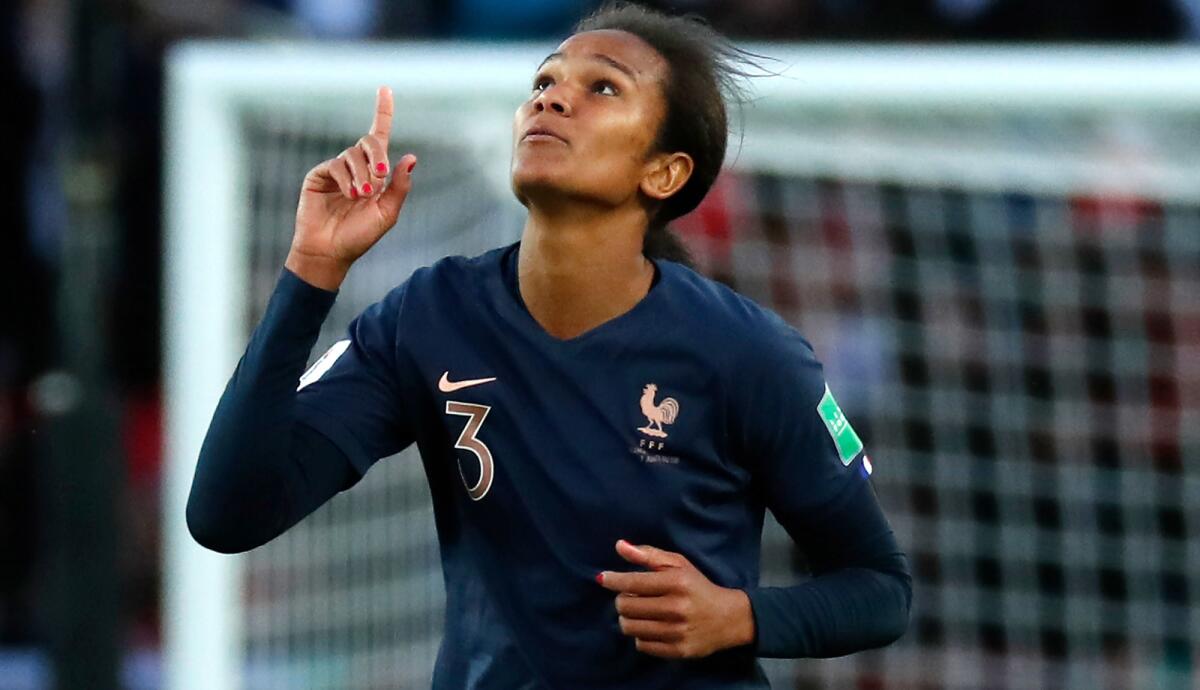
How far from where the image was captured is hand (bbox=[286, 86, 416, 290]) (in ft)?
7.77

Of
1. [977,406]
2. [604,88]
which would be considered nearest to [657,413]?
[604,88]

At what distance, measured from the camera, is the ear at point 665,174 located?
258cm

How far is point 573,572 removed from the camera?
7.88 ft

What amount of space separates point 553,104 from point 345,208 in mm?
Answer: 292

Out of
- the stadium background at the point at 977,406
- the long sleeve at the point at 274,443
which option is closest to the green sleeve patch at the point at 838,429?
the long sleeve at the point at 274,443

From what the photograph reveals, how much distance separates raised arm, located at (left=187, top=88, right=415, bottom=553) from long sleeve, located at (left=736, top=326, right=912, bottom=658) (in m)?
0.47

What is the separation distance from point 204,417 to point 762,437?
2355 millimetres

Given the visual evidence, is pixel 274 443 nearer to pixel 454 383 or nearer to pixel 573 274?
pixel 454 383

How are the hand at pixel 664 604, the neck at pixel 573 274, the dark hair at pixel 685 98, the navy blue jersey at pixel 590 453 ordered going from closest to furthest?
the hand at pixel 664 604, the navy blue jersey at pixel 590 453, the neck at pixel 573 274, the dark hair at pixel 685 98

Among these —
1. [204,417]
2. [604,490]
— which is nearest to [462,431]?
[604,490]

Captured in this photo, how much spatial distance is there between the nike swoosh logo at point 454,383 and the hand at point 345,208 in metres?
0.19

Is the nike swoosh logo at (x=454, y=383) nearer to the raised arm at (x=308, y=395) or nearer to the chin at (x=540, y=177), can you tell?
the raised arm at (x=308, y=395)

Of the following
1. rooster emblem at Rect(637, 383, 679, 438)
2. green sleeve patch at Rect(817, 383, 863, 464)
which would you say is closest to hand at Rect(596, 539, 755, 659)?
rooster emblem at Rect(637, 383, 679, 438)

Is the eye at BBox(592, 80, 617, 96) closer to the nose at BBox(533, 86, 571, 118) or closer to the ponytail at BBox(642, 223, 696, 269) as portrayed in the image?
the nose at BBox(533, 86, 571, 118)
